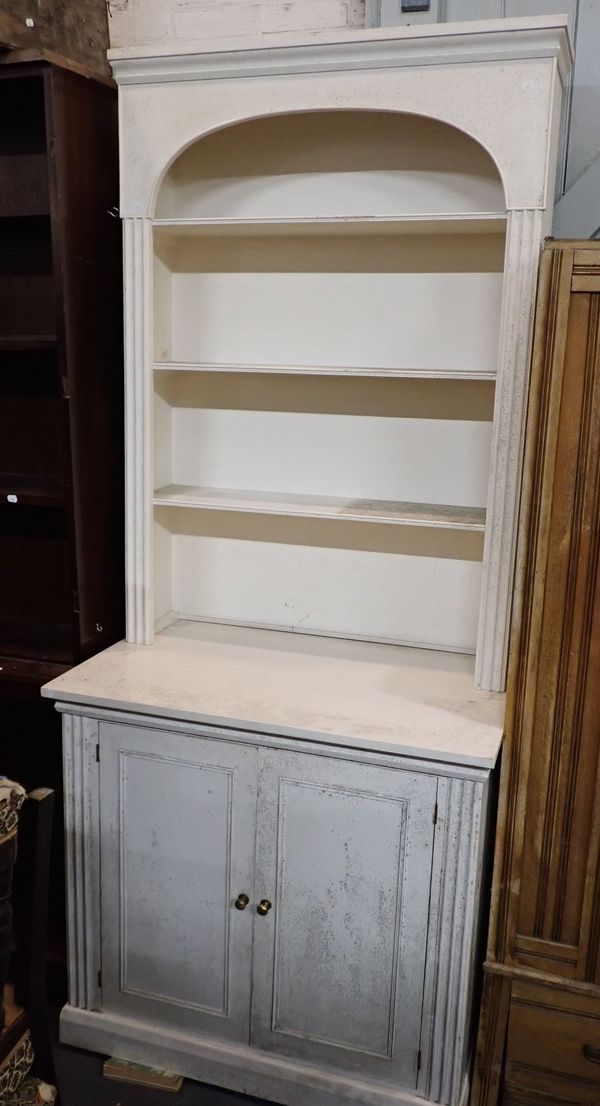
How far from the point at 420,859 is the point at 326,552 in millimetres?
950

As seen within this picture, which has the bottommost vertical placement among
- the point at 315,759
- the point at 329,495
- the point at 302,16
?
the point at 315,759

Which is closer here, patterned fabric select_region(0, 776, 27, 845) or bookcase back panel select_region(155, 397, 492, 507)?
patterned fabric select_region(0, 776, 27, 845)

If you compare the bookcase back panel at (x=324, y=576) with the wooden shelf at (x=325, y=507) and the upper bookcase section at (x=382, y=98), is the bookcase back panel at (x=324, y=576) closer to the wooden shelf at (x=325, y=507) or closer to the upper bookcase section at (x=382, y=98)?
the wooden shelf at (x=325, y=507)

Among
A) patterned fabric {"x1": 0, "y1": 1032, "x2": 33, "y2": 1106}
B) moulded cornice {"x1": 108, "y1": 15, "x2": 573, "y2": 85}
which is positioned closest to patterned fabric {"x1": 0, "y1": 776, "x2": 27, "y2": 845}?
patterned fabric {"x1": 0, "y1": 1032, "x2": 33, "y2": 1106}

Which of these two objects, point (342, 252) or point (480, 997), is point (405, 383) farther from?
point (480, 997)

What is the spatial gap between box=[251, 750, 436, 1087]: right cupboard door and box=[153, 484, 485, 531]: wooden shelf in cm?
61

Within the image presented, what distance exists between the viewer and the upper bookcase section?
205 cm

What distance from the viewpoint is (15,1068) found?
162 cm

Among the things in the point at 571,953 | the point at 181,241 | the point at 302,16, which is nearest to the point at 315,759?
the point at 571,953

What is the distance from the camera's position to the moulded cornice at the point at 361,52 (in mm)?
2008

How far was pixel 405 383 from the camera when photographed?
2539 mm

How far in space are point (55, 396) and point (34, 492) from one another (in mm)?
356

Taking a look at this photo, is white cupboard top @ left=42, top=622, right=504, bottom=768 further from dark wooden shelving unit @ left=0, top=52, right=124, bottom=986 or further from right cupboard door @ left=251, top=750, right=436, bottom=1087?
dark wooden shelving unit @ left=0, top=52, right=124, bottom=986

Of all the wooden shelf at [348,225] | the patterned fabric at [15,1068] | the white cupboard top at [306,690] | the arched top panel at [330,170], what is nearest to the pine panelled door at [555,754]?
the white cupboard top at [306,690]
